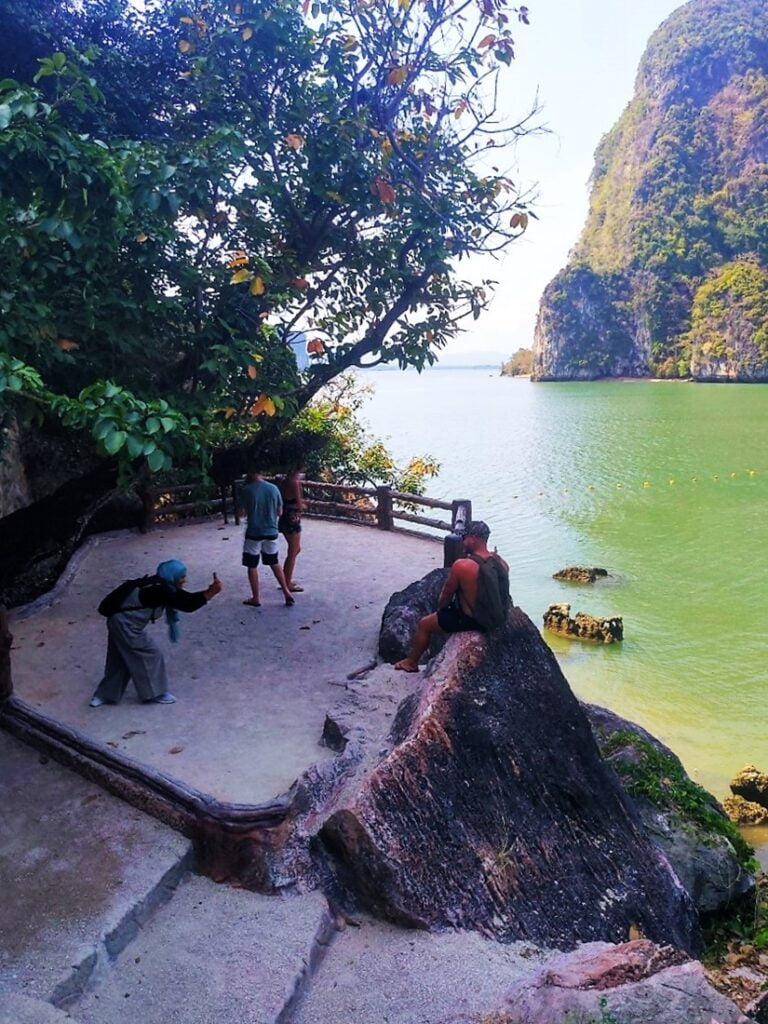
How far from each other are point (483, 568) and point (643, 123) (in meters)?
98.6

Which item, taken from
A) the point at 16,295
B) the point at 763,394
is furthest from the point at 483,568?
the point at 763,394

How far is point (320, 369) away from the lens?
301 inches

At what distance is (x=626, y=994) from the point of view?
2.61 metres

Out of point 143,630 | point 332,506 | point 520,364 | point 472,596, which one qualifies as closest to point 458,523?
point 332,506

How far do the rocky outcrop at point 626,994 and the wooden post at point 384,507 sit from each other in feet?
26.7

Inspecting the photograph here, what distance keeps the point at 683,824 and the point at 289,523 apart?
14.5 ft

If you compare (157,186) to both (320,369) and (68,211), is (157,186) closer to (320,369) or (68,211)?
(68,211)

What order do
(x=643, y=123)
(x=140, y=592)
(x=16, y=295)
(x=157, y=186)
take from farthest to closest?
(x=643, y=123) → (x=140, y=592) → (x=16, y=295) → (x=157, y=186)

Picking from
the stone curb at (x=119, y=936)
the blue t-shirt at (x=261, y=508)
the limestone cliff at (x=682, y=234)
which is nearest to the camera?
the stone curb at (x=119, y=936)

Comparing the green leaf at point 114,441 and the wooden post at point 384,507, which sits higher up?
the green leaf at point 114,441

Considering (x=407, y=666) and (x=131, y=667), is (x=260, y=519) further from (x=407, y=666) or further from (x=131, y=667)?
(x=407, y=666)

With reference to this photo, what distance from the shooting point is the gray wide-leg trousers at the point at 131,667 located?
543 centimetres

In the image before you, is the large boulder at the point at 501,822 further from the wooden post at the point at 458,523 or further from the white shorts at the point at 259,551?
the wooden post at the point at 458,523

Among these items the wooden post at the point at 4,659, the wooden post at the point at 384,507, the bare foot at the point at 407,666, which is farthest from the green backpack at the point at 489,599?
the wooden post at the point at 384,507
